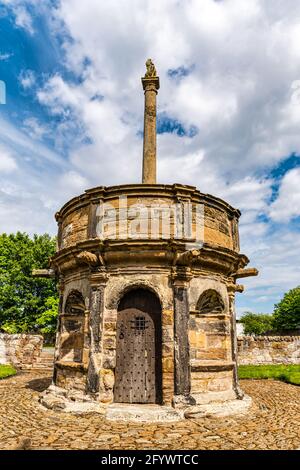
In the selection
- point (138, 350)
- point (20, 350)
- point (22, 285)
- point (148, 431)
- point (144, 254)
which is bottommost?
point (148, 431)

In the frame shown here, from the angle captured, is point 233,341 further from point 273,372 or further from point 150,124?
point 150,124

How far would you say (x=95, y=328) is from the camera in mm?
7660

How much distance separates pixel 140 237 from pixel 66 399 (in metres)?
4.00

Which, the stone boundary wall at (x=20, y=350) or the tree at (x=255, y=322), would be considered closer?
the stone boundary wall at (x=20, y=350)

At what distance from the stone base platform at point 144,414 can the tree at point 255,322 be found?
5034cm

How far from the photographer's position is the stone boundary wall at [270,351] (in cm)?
1720

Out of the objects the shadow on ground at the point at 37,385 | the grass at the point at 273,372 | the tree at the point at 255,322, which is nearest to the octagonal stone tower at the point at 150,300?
the shadow on ground at the point at 37,385

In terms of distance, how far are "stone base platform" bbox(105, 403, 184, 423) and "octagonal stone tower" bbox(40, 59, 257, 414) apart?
277 millimetres

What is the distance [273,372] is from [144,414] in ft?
32.9

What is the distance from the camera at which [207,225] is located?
8.70 metres

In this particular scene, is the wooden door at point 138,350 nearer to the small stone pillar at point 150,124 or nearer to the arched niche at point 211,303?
the arched niche at point 211,303

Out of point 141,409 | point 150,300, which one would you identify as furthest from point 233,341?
point 141,409

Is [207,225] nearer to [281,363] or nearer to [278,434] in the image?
[278,434]
